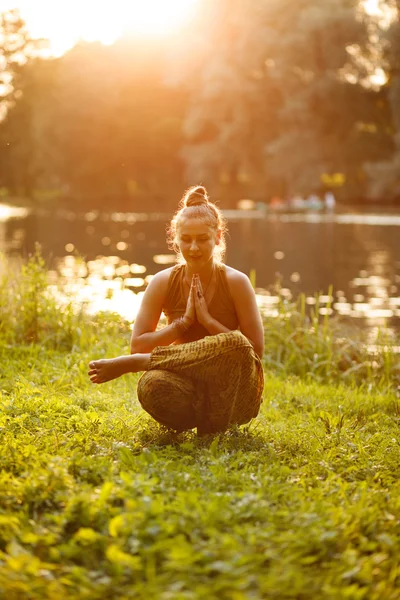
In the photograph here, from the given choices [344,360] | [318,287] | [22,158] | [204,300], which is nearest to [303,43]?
[22,158]

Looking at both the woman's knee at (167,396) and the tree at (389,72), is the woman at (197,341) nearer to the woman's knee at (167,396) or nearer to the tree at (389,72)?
the woman's knee at (167,396)

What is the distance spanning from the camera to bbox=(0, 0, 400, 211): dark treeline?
4772 cm

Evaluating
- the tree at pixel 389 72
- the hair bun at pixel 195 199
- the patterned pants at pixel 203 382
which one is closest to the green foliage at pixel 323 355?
the patterned pants at pixel 203 382

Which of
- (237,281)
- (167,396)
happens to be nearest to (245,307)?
(237,281)

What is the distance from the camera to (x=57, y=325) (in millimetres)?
8383

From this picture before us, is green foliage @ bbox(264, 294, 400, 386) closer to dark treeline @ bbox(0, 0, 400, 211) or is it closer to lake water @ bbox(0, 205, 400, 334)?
lake water @ bbox(0, 205, 400, 334)

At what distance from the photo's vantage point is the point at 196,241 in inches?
188

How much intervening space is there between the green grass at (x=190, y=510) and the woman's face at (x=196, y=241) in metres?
1.06

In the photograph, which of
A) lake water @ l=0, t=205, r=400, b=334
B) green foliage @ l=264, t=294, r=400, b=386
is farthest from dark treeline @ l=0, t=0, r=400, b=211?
green foliage @ l=264, t=294, r=400, b=386

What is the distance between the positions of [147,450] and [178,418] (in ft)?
1.75

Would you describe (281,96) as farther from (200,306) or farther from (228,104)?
(200,306)

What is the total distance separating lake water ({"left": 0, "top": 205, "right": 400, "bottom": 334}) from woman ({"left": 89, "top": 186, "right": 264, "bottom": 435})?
3521mm

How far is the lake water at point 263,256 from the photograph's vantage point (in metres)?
14.8

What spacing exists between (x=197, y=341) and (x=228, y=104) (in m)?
48.4
